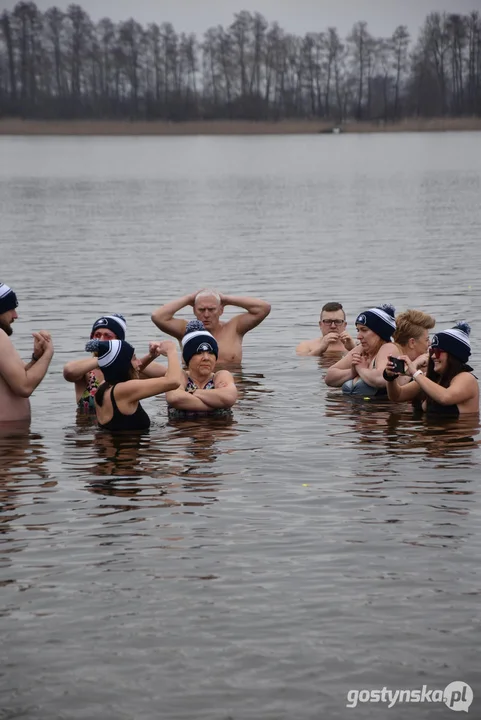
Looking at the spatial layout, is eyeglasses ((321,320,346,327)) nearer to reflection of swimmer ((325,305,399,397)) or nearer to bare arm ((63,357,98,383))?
reflection of swimmer ((325,305,399,397))

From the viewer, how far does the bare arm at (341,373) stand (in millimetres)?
15953

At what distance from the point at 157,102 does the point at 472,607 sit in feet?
616

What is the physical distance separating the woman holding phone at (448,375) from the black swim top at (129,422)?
258 centimetres

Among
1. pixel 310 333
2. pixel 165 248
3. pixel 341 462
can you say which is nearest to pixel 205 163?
pixel 165 248

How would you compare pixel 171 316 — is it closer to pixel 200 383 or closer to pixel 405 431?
pixel 200 383

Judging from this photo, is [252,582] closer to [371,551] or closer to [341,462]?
[371,551]

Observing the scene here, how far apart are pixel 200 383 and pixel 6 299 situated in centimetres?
235

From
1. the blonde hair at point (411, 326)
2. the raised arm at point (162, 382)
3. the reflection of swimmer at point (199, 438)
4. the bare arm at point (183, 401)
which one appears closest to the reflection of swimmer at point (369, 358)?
the blonde hair at point (411, 326)

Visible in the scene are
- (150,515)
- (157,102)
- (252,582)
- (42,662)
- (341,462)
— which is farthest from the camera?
(157,102)

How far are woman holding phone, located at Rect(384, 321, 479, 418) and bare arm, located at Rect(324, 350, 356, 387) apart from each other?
4.49ft

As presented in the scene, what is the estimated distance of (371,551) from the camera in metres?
9.98

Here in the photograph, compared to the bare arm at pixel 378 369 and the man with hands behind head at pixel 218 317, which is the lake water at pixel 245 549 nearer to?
the bare arm at pixel 378 369

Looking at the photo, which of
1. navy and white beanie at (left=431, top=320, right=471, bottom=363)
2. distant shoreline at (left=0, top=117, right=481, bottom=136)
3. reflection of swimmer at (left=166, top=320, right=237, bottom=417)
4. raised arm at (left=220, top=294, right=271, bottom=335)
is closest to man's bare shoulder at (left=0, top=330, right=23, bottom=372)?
reflection of swimmer at (left=166, top=320, right=237, bottom=417)

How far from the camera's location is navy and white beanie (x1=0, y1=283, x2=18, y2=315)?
13.4 metres
